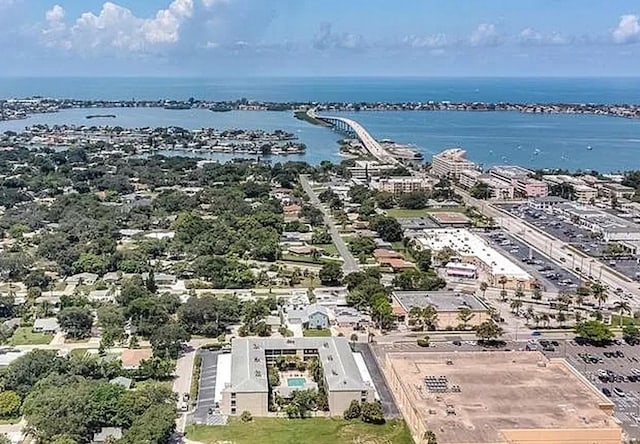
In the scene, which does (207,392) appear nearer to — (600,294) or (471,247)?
(600,294)

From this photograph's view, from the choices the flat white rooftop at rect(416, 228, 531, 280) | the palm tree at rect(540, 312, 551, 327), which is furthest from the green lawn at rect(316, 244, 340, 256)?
the palm tree at rect(540, 312, 551, 327)

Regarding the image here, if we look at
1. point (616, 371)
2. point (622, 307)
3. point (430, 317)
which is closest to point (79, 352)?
point (430, 317)

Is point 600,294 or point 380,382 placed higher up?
point 600,294

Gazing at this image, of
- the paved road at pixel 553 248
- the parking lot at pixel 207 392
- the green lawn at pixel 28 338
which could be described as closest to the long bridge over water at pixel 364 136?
the paved road at pixel 553 248

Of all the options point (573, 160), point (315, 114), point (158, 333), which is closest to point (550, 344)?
point (158, 333)

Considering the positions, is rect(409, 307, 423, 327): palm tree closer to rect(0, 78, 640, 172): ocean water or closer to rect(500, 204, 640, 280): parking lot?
rect(500, 204, 640, 280): parking lot

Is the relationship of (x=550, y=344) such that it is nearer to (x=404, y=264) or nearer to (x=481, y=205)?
(x=404, y=264)
